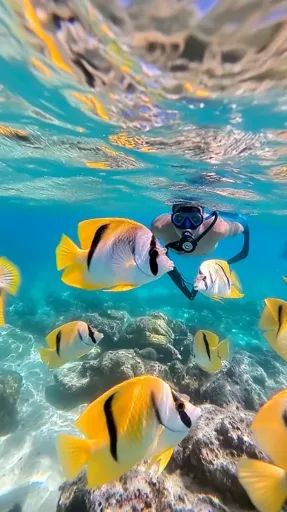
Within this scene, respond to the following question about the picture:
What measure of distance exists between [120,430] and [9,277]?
7.23 feet

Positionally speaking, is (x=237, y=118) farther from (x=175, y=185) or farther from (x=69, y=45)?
(x=175, y=185)

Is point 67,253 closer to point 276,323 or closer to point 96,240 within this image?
point 96,240

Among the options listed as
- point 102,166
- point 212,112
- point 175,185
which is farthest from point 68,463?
point 175,185

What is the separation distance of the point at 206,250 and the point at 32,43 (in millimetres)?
5001

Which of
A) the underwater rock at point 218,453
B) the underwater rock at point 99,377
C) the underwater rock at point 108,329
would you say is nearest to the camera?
the underwater rock at point 218,453

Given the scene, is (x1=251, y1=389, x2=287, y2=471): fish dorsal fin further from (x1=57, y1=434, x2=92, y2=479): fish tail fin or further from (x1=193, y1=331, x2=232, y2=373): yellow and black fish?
(x1=193, y1=331, x2=232, y2=373): yellow and black fish

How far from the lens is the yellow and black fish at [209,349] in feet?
14.3

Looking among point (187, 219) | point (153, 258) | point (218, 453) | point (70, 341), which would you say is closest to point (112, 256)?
point (153, 258)

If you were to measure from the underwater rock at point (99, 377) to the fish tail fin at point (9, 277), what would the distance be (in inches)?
227

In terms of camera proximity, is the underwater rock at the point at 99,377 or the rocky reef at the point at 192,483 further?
the underwater rock at the point at 99,377

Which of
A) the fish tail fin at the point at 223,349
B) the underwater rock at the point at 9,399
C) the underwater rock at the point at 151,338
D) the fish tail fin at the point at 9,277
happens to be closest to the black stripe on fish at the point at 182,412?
the fish tail fin at the point at 9,277

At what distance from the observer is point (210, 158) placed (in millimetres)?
Answer: 12086

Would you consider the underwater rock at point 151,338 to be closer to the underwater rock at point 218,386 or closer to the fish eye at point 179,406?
the underwater rock at point 218,386

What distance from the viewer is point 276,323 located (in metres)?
2.78
